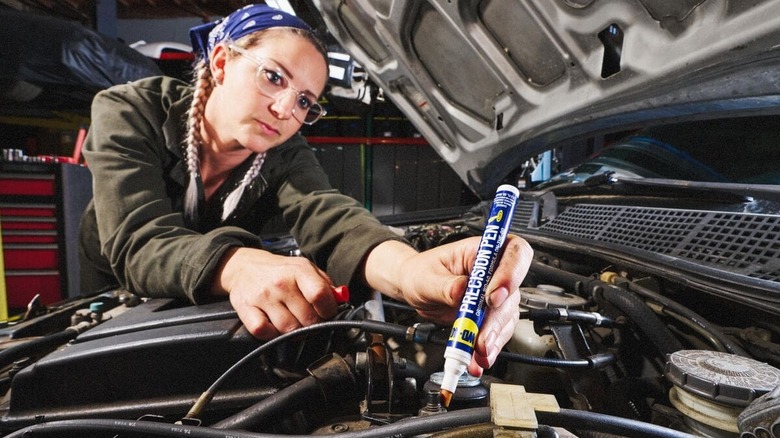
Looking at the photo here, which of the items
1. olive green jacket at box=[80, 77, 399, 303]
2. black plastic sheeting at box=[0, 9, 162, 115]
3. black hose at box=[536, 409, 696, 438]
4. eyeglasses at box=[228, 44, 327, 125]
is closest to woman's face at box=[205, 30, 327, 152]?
eyeglasses at box=[228, 44, 327, 125]

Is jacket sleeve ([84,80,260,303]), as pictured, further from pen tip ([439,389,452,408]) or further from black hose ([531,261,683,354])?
black hose ([531,261,683,354])

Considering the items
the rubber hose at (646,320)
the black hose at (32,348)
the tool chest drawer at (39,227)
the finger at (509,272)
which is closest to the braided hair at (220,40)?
the black hose at (32,348)

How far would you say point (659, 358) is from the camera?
673 millimetres

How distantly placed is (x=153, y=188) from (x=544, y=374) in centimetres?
91

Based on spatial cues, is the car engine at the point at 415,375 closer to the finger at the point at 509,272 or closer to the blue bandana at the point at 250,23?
the finger at the point at 509,272

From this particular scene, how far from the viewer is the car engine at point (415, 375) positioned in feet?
1.45

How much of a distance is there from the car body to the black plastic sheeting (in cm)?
279

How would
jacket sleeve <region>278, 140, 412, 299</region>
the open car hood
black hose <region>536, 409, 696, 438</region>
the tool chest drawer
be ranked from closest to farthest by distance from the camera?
black hose <region>536, 409, 696, 438</region>, the open car hood, jacket sleeve <region>278, 140, 412, 299</region>, the tool chest drawer

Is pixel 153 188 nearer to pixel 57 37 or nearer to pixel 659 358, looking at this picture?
pixel 659 358

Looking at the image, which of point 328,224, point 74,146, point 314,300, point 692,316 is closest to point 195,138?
point 328,224

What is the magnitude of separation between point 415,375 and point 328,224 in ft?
1.94

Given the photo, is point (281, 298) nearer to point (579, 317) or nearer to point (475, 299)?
point (475, 299)

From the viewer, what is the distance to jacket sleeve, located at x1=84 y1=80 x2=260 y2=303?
0.79 metres

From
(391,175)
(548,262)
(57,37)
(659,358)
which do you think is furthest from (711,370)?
(391,175)
